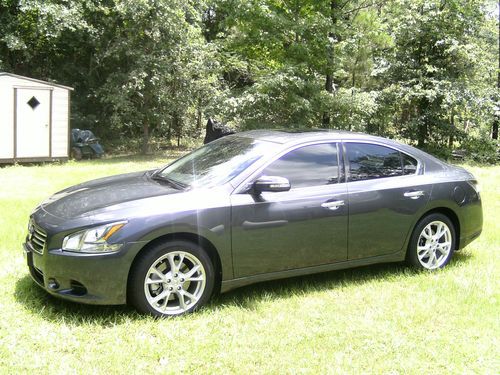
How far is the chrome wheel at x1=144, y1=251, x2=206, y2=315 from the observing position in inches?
153

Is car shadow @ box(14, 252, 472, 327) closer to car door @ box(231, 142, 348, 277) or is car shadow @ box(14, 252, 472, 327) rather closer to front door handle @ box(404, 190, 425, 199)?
car door @ box(231, 142, 348, 277)

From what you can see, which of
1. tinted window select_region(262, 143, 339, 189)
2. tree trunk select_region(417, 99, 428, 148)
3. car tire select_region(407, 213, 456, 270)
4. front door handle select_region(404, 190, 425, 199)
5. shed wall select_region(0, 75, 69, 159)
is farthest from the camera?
tree trunk select_region(417, 99, 428, 148)

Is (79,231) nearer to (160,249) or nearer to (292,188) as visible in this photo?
(160,249)

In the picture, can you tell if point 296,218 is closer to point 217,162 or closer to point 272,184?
Result: point 272,184

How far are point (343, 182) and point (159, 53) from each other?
13.8 m

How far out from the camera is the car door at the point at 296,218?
416 cm

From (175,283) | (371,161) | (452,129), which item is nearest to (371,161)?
(371,161)

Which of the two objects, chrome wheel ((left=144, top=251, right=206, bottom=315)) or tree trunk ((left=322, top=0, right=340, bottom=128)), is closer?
chrome wheel ((left=144, top=251, right=206, bottom=315))

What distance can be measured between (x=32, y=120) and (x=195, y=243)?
1219 cm

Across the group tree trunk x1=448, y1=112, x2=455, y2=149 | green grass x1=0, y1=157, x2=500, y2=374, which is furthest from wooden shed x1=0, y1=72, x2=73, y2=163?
tree trunk x1=448, y1=112, x2=455, y2=149

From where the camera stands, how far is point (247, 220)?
4.14 meters

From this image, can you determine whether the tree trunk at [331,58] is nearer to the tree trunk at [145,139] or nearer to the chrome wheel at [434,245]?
the tree trunk at [145,139]

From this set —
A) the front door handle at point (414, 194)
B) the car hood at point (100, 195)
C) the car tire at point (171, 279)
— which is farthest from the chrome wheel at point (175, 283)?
the front door handle at point (414, 194)

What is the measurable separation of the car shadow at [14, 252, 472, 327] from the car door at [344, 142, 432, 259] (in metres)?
0.40
